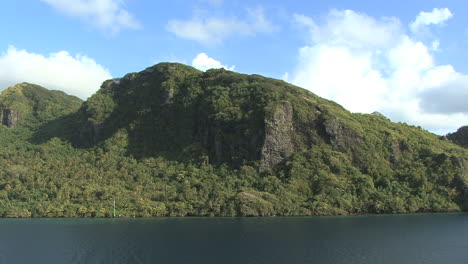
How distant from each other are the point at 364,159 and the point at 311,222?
55.1 metres

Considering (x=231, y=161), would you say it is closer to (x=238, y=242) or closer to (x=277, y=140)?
(x=277, y=140)

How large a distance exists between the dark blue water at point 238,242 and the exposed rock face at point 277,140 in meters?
47.2

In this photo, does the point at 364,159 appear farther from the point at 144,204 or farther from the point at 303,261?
the point at 303,261

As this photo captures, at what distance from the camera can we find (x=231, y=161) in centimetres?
15488

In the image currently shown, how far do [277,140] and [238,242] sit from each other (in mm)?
81560

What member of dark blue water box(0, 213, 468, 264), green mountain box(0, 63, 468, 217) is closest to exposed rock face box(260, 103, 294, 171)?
green mountain box(0, 63, 468, 217)

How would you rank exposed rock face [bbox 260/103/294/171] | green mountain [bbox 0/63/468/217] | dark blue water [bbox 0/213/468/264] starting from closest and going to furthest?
dark blue water [bbox 0/213/468/264] → green mountain [bbox 0/63/468/217] → exposed rock face [bbox 260/103/294/171]

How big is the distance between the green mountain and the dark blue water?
24349 mm

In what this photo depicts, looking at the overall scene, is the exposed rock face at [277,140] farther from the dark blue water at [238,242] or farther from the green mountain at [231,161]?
the dark blue water at [238,242]

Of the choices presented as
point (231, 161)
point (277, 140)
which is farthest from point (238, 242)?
point (231, 161)

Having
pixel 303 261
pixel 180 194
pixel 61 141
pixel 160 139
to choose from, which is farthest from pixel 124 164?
pixel 303 261

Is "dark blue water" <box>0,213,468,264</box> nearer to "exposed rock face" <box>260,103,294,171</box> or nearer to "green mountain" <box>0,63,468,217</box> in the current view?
"green mountain" <box>0,63,468,217</box>

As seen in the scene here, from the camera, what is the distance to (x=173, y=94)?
193 meters

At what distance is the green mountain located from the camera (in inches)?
4938
